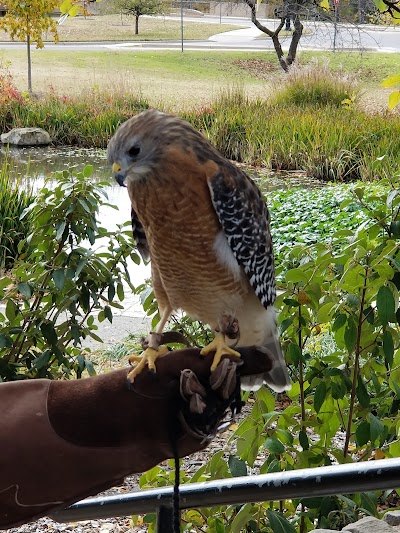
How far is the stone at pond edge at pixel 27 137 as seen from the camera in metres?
12.8

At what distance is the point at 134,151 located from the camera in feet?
5.80

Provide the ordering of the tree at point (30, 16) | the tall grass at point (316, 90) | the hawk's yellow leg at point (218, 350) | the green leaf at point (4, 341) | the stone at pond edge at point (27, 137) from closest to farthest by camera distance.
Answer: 1. the hawk's yellow leg at point (218, 350)
2. the green leaf at point (4, 341)
3. the stone at pond edge at point (27, 137)
4. the tall grass at point (316, 90)
5. the tree at point (30, 16)

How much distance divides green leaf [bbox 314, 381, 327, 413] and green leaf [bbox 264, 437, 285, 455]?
0.18 m

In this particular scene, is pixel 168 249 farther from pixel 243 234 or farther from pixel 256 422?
pixel 256 422

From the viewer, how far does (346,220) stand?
22.8ft

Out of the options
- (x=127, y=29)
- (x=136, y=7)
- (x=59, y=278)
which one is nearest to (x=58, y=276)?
(x=59, y=278)

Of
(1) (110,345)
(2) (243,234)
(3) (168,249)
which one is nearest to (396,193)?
(2) (243,234)

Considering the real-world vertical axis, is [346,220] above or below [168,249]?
below

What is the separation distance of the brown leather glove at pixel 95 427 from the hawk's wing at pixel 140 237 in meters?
0.81

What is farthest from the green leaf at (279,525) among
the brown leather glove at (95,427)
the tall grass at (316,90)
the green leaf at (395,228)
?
the tall grass at (316,90)

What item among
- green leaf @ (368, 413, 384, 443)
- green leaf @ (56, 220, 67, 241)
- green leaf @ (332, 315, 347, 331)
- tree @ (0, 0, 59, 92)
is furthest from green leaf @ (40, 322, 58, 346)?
tree @ (0, 0, 59, 92)

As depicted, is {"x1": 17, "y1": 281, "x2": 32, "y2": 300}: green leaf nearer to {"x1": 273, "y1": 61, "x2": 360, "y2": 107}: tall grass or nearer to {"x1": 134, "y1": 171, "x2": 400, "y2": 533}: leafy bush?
{"x1": 134, "y1": 171, "x2": 400, "y2": 533}: leafy bush

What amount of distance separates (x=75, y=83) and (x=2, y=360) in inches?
632

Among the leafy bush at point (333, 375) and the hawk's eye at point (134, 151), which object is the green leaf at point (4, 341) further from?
the hawk's eye at point (134, 151)
